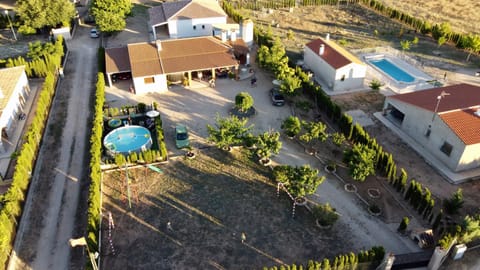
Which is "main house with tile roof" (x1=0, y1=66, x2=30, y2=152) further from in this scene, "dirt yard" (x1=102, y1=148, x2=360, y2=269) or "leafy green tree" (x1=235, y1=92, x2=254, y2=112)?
"leafy green tree" (x1=235, y1=92, x2=254, y2=112)

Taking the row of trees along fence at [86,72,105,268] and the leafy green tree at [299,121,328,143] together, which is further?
the leafy green tree at [299,121,328,143]

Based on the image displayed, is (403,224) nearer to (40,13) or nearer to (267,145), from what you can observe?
(267,145)

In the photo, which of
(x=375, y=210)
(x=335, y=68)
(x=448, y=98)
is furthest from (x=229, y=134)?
(x=448, y=98)

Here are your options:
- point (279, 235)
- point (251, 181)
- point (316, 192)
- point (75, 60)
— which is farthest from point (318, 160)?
point (75, 60)

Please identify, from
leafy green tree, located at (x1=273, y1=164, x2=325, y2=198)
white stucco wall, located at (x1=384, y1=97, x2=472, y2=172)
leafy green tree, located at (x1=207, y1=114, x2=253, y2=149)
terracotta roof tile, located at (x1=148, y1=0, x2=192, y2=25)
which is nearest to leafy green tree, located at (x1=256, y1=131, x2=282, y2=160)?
leafy green tree, located at (x1=207, y1=114, x2=253, y2=149)

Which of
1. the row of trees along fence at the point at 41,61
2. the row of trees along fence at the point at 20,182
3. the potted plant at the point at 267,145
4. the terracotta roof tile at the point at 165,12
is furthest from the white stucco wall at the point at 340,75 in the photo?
the row of trees along fence at the point at 41,61
